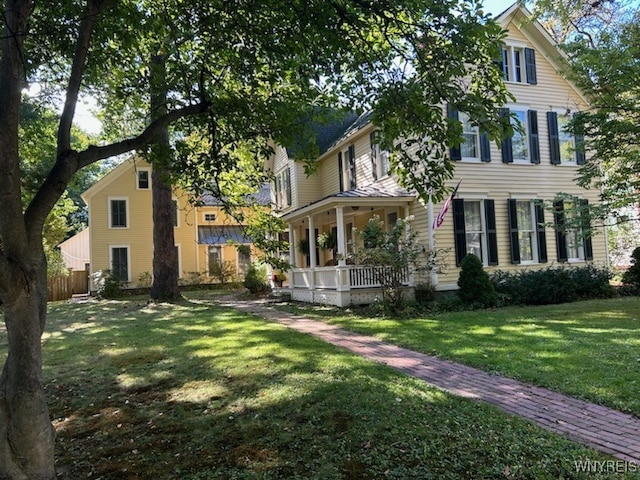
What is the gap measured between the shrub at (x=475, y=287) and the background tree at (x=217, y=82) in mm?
7612

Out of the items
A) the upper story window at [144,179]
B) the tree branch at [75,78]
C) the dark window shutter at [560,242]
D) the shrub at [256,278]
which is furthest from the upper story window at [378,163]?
the upper story window at [144,179]

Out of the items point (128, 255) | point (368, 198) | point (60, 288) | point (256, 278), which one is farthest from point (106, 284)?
point (368, 198)

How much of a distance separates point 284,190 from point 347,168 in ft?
17.5

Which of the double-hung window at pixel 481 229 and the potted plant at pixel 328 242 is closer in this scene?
the double-hung window at pixel 481 229

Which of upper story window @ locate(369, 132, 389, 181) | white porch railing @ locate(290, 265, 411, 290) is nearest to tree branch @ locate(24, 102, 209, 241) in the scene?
white porch railing @ locate(290, 265, 411, 290)

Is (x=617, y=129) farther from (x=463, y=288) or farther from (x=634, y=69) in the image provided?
(x=463, y=288)

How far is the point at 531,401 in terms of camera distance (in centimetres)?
465

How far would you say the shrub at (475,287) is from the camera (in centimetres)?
1227

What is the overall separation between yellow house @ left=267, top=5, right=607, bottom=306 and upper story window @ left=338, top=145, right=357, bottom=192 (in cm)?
18

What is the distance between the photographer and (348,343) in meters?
7.96

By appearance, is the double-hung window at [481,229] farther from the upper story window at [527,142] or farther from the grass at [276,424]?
the grass at [276,424]

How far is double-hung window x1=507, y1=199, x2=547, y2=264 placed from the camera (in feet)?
47.7

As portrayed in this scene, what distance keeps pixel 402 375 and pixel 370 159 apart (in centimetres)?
1124

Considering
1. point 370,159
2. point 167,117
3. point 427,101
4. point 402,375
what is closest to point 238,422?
point 402,375
